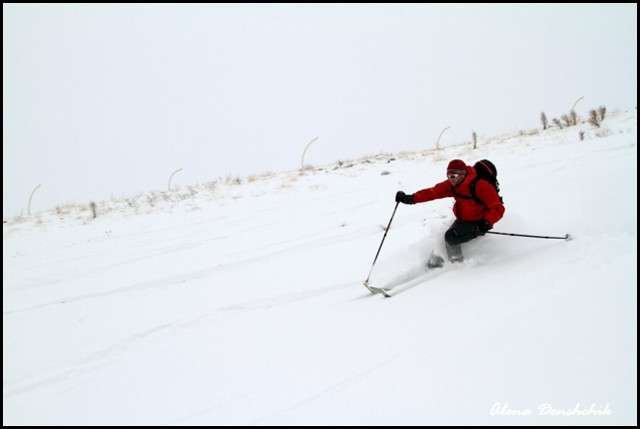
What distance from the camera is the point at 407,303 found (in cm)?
421

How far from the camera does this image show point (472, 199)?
15.9ft

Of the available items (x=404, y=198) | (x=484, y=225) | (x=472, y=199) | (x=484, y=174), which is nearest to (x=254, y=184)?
(x=404, y=198)

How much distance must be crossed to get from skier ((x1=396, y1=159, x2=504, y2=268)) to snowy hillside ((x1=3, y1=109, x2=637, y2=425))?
356mm

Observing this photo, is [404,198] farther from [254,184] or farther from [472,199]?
[254,184]

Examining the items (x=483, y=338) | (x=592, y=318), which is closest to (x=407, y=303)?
(x=483, y=338)

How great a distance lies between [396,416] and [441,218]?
5.19m

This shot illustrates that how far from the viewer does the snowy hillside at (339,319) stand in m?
2.59

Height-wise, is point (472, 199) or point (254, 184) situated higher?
point (254, 184)

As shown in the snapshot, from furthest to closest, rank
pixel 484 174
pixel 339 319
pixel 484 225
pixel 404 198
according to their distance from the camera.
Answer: pixel 404 198 < pixel 484 174 < pixel 484 225 < pixel 339 319

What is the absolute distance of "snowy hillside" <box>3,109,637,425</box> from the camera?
2.59 metres

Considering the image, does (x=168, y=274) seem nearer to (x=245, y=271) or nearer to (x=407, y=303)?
(x=245, y=271)

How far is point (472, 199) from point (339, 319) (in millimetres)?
2302

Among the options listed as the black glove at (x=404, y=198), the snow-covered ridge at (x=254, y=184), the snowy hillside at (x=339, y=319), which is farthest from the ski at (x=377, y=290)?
the snow-covered ridge at (x=254, y=184)

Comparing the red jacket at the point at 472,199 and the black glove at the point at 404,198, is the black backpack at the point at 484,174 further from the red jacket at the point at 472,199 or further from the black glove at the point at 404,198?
the black glove at the point at 404,198
